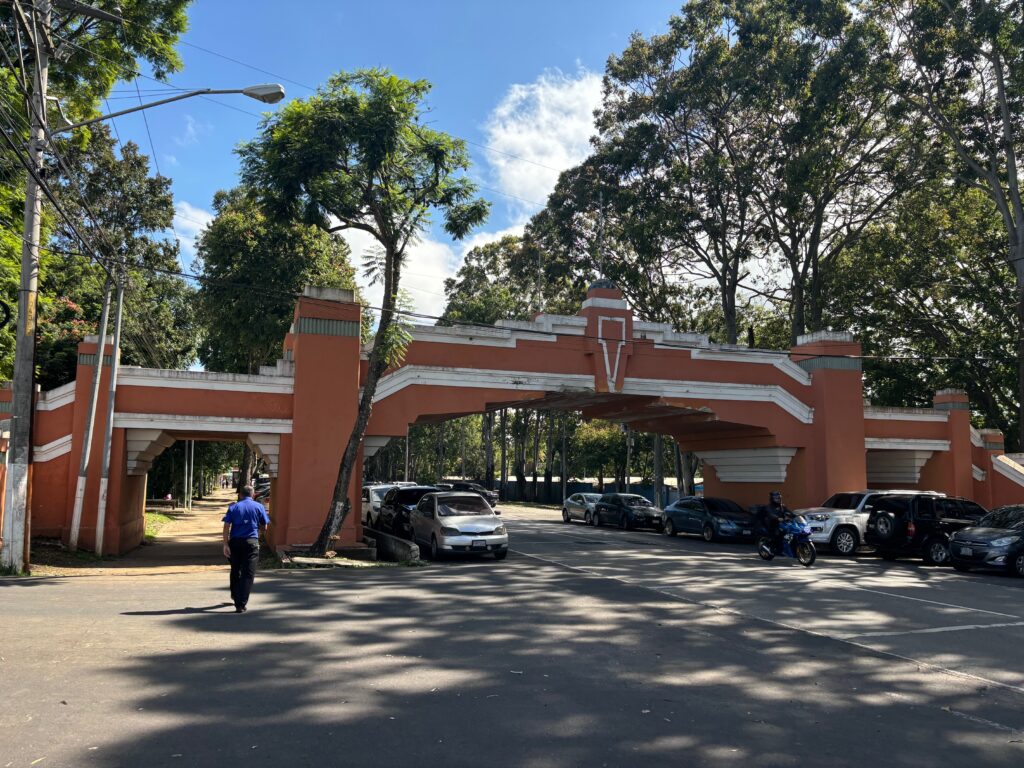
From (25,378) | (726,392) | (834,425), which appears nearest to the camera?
(25,378)

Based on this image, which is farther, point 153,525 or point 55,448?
point 153,525

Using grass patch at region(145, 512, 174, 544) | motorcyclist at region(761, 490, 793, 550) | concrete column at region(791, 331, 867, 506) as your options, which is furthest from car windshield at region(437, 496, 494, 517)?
concrete column at region(791, 331, 867, 506)

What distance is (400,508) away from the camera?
74.0 ft

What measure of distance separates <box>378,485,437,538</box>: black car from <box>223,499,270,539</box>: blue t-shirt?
11307 millimetres

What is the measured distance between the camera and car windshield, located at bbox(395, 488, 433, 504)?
75.3 feet

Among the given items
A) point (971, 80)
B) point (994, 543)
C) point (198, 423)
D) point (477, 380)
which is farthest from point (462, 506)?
point (971, 80)

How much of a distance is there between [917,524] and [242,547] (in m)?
16.1

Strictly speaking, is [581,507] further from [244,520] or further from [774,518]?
[244,520]

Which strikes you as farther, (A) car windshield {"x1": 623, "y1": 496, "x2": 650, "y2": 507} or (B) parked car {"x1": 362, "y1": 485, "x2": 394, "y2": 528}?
(A) car windshield {"x1": 623, "y1": 496, "x2": 650, "y2": 507}

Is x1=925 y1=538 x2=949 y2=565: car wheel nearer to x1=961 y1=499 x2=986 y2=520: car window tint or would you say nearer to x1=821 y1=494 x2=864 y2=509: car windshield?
x1=961 y1=499 x2=986 y2=520: car window tint

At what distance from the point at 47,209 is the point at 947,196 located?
32.1 m

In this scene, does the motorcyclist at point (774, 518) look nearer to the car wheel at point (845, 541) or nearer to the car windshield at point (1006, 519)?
the car wheel at point (845, 541)

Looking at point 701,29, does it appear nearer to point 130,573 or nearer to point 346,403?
point 346,403

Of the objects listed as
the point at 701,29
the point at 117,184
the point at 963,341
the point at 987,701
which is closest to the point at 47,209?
the point at 117,184
